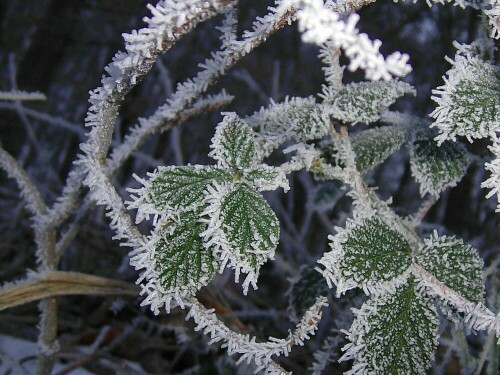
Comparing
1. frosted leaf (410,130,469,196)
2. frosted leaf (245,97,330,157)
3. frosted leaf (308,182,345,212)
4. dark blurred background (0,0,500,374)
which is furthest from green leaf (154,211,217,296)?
dark blurred background (0,0,500,374)

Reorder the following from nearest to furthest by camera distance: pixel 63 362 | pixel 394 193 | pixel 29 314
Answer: pixel 63 362, pixel 29 314, pixel 394 193

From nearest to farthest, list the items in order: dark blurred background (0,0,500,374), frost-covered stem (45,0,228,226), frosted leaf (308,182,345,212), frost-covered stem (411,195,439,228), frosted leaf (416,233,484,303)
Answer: frost-covered stem (45,0,228,226) < frosted leaf (416,233,484,303) < frost-covered stem (411,195,439,228) < frosted leaf (308,182,345,212) < dark blurred background (0,0,500,374)

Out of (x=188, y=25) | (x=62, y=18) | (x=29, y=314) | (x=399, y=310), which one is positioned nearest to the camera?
(x=188, y=25)

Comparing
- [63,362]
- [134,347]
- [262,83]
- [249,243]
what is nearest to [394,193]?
[262,83]

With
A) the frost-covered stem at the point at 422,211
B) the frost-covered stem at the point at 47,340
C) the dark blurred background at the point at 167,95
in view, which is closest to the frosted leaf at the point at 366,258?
the frost-covered stem at the point at 422,211

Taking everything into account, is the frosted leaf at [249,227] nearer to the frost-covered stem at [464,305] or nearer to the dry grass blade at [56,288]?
the frost-covered stem at [464,305]

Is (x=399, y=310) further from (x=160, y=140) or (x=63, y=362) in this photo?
(x=160, y=140)

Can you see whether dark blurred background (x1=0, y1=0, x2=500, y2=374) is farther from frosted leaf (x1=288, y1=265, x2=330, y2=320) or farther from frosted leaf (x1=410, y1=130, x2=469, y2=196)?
frosted leaf (x1=410, y1=130, x2=469, y2=196)
